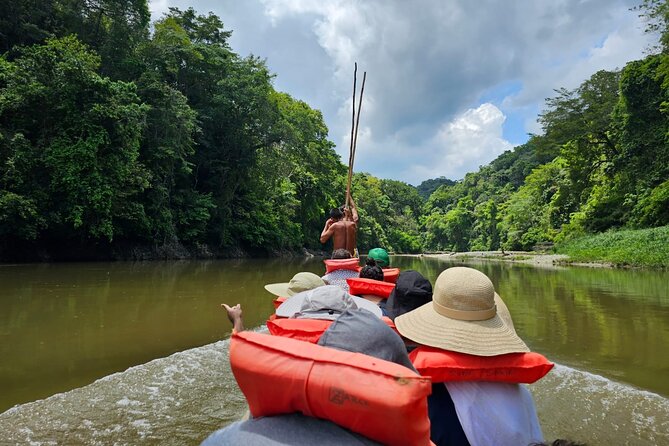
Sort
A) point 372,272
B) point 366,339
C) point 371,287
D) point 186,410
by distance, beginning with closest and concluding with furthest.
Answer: point 366,339
point 186,410
point 371,287
point 372,272

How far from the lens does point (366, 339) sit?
1.14m

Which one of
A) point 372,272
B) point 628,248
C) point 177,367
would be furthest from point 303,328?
point 628,248

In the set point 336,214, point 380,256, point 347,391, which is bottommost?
point 347,391

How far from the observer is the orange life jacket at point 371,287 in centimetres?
335

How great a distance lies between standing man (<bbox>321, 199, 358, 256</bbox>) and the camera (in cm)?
564

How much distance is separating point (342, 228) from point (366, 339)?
4503mm

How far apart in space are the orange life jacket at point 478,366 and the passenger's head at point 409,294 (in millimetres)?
822

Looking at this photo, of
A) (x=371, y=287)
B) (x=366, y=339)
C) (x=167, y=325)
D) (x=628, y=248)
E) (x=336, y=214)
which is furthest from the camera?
(x=628, y=248)

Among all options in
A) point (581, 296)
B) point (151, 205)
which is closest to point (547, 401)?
point (581, 296)

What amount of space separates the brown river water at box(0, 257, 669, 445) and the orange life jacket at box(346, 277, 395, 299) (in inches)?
46.0

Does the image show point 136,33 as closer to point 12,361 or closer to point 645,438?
point 12,361

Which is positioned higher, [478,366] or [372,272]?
[372,272]

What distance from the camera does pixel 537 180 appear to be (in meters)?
38.2

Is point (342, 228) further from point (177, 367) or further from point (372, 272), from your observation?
point (177, 367)
